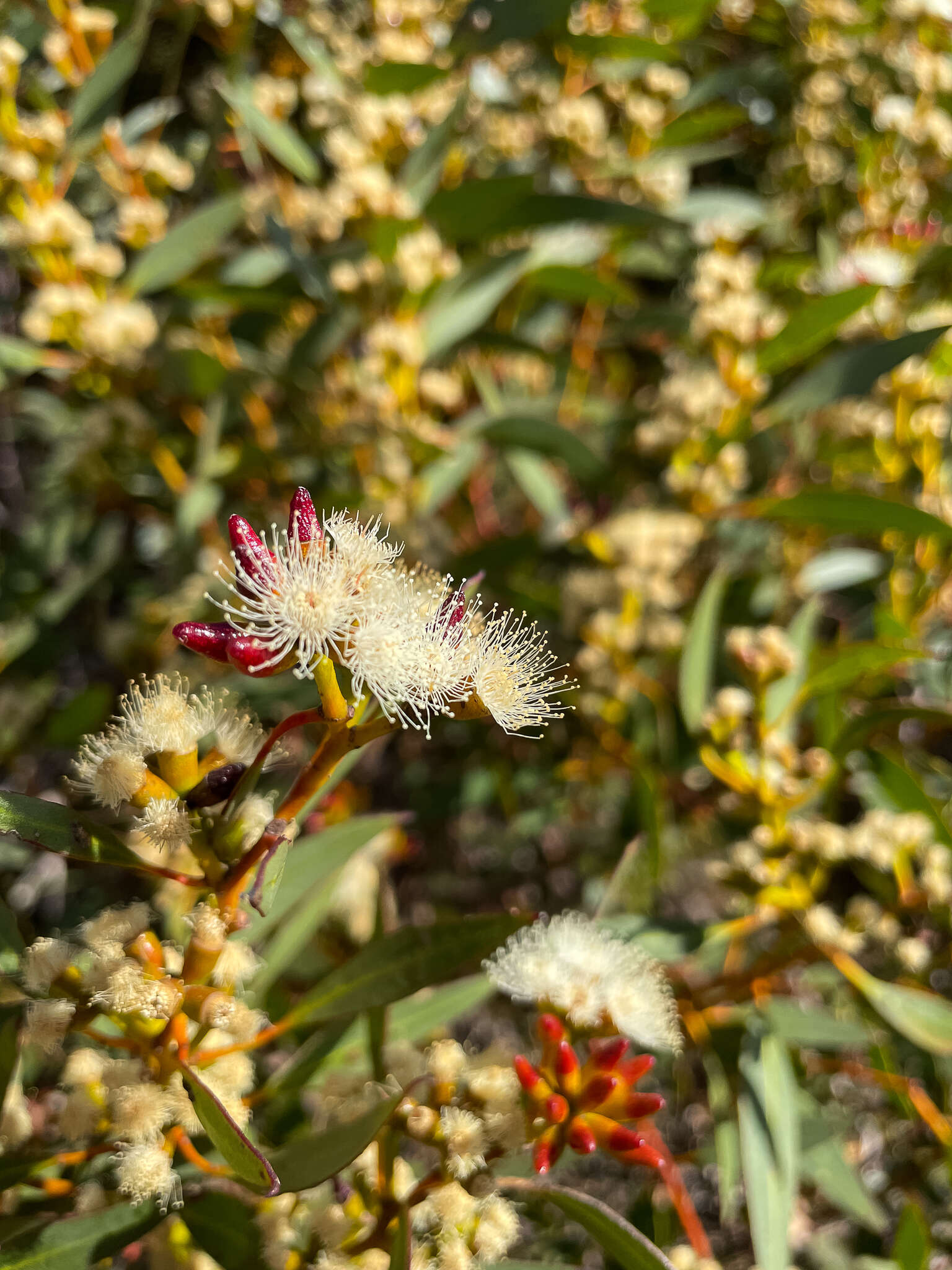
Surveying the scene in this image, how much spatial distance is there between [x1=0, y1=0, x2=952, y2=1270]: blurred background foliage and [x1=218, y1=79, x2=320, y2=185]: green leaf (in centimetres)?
3

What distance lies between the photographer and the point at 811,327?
5.56ft

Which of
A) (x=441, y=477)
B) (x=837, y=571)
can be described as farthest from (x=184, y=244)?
(x=837, y=571)

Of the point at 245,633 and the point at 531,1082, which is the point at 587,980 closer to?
the point at 531,1082

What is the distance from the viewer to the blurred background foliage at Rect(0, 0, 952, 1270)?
4.89 feet

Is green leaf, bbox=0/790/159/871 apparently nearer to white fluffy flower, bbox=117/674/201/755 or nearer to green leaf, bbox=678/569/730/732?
white fluffy flower, bbox=117/674/201/755

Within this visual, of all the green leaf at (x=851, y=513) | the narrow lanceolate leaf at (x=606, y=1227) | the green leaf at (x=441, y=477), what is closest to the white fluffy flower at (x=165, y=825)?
the narrow lanceolate leaf at (x=606, y=1227)

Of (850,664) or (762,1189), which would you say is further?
(850,664)

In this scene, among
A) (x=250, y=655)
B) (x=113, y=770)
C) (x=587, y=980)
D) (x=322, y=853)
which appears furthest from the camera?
(x=322, y=853)

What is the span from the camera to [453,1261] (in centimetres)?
90

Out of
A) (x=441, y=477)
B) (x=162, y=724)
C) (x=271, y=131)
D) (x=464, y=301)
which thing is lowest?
(x=441, y=477)

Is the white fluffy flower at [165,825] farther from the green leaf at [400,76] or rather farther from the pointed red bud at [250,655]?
the green leaf at [400,76]

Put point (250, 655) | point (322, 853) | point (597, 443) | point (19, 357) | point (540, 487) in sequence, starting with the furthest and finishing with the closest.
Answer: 1. point (597, 443)
2. point (540, 487)
3. point (19, 357)
4. point (322, 853)
5. point (250, 655)

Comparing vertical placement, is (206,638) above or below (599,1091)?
above

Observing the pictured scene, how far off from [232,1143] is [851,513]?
1.40 metres
